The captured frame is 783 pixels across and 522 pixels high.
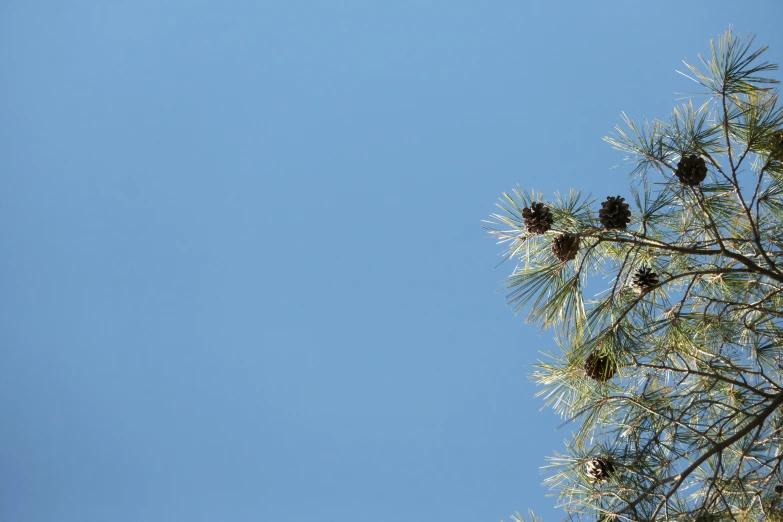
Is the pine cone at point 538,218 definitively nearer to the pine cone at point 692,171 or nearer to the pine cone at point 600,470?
the pine cone at point 692,171

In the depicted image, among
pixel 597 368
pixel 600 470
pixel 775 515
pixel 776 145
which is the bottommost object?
pixel 775 515

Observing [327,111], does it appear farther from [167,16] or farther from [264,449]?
[264,449]

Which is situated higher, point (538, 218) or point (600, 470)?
point (538, 218)

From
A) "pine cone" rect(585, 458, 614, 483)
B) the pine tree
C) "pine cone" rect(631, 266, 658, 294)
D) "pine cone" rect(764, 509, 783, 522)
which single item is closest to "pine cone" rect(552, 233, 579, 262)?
the pine tree

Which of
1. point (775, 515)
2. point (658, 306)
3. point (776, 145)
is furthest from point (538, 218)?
point (775, 515)

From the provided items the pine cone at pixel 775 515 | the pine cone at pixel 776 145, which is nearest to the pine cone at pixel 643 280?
the pine cone at pixel 776 145

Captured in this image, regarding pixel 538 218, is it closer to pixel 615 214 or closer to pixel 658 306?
pixel 615 214

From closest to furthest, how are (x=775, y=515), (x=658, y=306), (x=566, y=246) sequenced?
1. (x=775, y=515)
2. (x=566, y=246)
3. (x=658, y=306)
